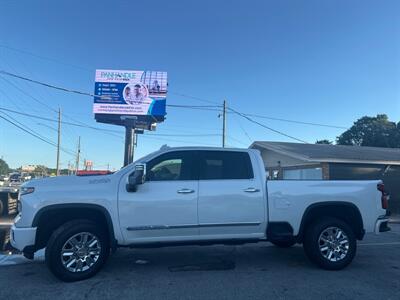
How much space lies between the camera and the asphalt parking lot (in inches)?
207

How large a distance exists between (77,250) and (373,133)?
5050 cm

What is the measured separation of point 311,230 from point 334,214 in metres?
0.60

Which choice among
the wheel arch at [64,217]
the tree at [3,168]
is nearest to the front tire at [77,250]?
the wheel arch at [64,217]

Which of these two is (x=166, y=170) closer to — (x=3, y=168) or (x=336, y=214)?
(x=336, y=214)

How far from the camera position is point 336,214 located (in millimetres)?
6918

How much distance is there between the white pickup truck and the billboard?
2063 cm

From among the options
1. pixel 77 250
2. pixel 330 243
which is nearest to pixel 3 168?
pixel 77 250

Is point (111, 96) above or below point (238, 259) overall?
above

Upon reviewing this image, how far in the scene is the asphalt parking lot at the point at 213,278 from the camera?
525cm

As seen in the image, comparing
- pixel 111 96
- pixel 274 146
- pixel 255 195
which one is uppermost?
pixel 111 96

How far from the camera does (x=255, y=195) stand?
21.2ft

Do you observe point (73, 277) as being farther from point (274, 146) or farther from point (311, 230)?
point (274, 146)

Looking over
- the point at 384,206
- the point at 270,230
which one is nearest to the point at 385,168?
the point at 384,206

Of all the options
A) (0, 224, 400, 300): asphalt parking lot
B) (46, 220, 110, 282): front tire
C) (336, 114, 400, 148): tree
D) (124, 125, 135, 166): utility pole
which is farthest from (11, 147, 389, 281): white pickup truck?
(336, 114, 400, 148): tree
